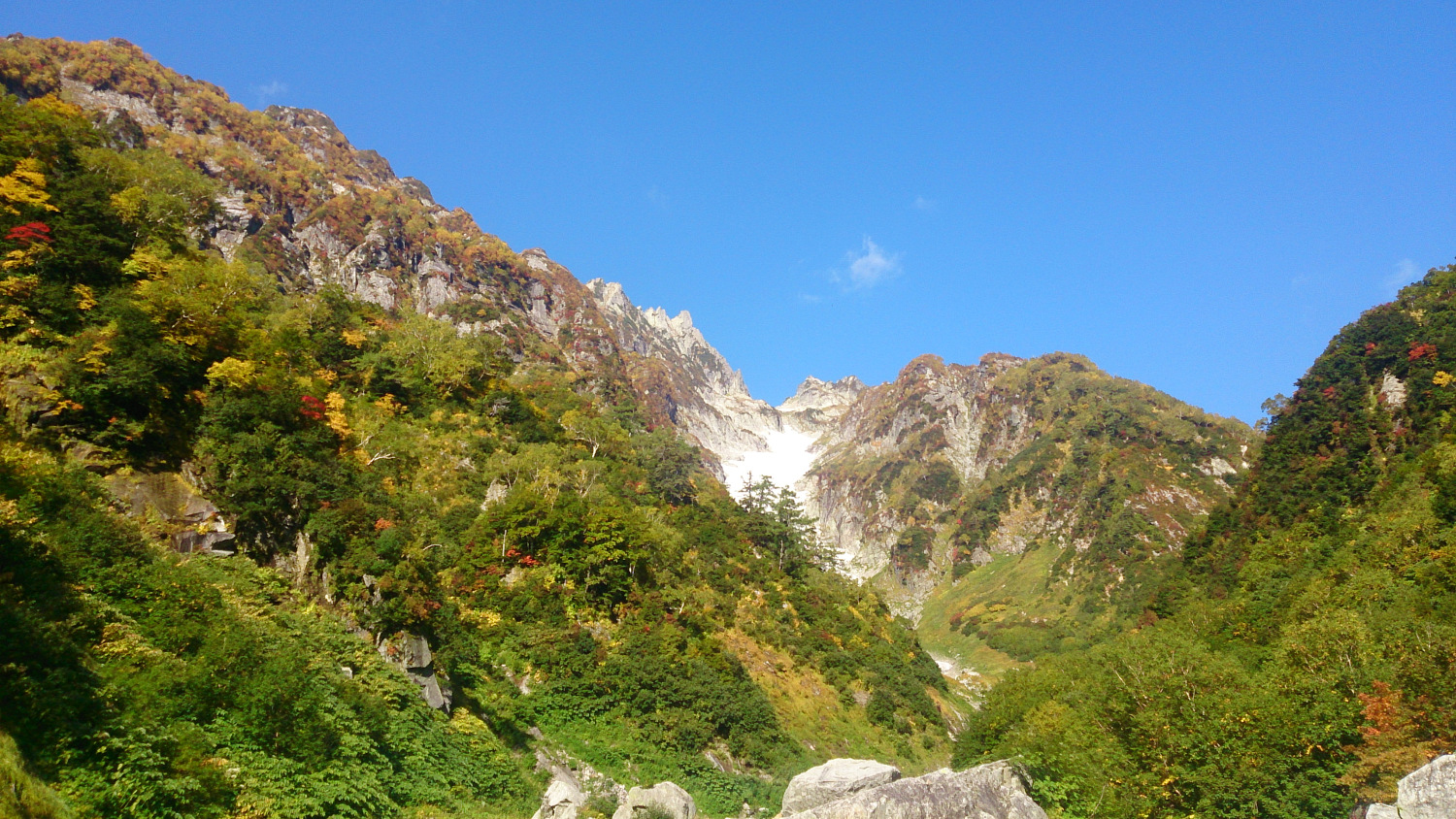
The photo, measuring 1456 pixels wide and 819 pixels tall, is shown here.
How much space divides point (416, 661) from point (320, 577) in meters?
4.03

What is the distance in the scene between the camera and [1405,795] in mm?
14398

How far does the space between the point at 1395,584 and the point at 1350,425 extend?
3176 centimetres

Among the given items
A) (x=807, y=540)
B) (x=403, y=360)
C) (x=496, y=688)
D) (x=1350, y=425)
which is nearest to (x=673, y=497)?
(x=807, y=540)

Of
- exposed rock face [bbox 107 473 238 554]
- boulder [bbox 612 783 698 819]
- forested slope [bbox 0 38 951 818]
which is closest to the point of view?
forested slope [bbox 0 38 951 818]

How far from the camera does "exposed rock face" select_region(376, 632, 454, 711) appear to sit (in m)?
19.1

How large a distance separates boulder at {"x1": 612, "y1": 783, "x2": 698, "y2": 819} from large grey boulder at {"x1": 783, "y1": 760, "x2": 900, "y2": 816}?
3.17 meters

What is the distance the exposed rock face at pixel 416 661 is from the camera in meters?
19.1

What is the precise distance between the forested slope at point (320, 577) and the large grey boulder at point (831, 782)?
7667 mm

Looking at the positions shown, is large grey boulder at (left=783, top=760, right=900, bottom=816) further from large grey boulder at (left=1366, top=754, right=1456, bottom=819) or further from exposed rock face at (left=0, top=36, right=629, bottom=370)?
exposed rock face at (left=0, top=36, right=629, bottom=370)

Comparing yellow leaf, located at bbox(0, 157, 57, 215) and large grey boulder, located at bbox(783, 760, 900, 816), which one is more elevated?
Result: yellow leaf, located at bbox(0, 157, 57, 215)

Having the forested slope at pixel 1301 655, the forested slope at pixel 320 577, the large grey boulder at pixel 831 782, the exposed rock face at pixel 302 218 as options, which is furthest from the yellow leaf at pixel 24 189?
the exposed rock face at pixel 302 218

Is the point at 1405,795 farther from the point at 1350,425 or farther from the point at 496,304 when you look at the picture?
the point at 496,304

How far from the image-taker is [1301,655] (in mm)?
26906

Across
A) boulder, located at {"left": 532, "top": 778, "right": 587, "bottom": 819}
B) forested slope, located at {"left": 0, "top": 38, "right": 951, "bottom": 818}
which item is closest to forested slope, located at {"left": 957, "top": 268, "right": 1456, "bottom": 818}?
forested slope, located at {"left": 0, "top": 38, "right": 951, "bottom": 818}
